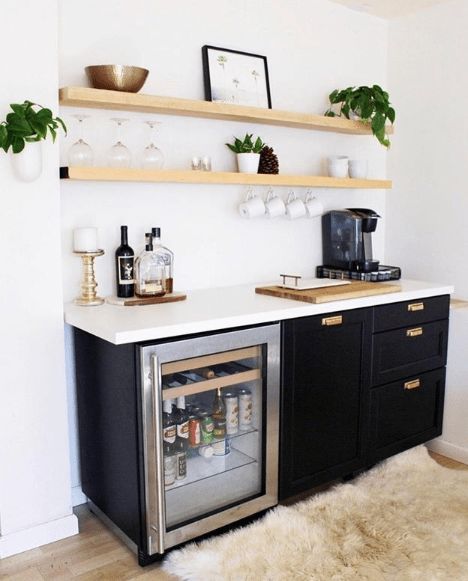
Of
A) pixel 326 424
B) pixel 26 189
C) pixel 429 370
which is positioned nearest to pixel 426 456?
pixel 429 370

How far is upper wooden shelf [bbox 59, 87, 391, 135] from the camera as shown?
90.1 inches

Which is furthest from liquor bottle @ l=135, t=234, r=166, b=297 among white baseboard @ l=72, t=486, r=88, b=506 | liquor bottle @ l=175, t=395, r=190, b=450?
white baseboard @ l=72, t=486, r=88, b=506

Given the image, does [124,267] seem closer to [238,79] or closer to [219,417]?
[219,417]

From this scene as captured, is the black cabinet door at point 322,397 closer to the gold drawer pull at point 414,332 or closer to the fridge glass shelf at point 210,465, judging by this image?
the fridge glass shelf at point 210,465

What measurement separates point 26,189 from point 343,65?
198 cm

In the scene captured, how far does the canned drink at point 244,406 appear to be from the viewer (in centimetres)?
245

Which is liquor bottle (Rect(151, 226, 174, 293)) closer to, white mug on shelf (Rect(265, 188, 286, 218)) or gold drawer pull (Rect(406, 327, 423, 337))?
white mug on shelf (Rect(265, 188, 286, 218))

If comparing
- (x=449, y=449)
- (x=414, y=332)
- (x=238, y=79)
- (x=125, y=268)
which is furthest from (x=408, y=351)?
(x=238, y=79)

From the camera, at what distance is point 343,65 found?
3.35 meters

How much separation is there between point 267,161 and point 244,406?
3.79 ft

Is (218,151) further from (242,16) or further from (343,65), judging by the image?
(343,65)

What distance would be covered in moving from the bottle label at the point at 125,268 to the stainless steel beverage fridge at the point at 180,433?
291 mm

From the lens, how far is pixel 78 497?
265 centimetres

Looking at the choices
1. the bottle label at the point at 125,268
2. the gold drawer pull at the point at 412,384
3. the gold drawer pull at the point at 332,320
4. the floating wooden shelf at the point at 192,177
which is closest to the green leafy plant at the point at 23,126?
the floating wooden shelf at the point at 192,177
